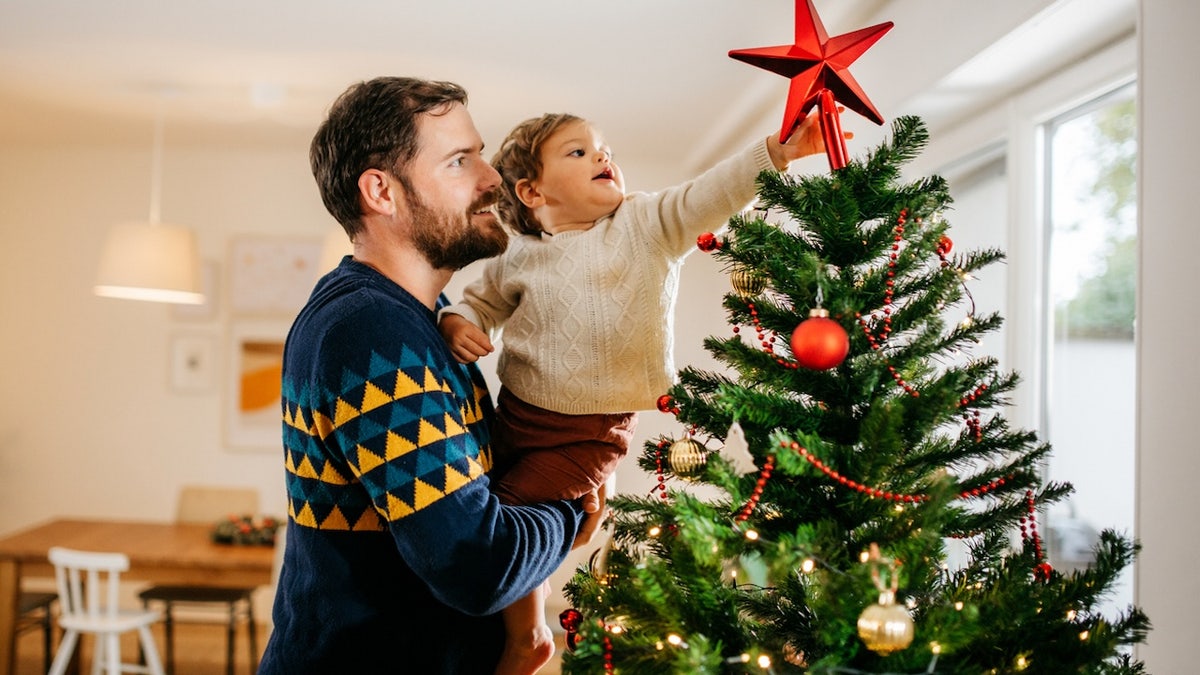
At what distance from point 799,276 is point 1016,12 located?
1.47 meters

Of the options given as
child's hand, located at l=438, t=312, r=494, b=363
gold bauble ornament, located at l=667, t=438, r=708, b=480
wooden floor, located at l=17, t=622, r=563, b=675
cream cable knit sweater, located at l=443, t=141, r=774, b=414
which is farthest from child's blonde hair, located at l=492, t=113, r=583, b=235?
wooden floor, located at l=17, t=622, r=563, b=675

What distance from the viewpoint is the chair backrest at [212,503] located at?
4664 mm

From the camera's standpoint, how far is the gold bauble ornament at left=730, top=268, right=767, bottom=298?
3.04 ft

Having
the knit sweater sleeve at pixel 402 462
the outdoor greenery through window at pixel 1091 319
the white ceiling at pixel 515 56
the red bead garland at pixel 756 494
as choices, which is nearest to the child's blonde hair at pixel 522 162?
the knit sweater sleeve at pixel 402 462

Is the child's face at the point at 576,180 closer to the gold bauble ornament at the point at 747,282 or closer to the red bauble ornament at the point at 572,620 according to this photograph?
the gold bauble ornament at the point at 747,282

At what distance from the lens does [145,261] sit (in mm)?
3580

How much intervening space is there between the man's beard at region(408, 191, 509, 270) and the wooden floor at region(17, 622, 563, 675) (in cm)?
337

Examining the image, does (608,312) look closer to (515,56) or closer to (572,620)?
(572,620)

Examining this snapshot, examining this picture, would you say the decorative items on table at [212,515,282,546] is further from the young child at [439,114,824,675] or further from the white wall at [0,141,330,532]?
the young child at [439,114,824,675]

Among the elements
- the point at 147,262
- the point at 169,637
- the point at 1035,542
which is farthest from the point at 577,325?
the point at 169,637

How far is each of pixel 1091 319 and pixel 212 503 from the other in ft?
13.6

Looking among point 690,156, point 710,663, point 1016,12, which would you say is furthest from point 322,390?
point 690,156

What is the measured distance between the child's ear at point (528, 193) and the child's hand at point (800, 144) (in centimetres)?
47

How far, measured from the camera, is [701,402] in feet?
3.00
